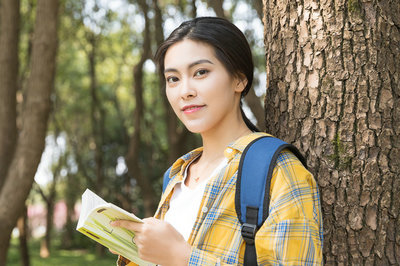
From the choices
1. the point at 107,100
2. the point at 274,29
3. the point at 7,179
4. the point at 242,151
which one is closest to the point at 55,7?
the point at 7,179

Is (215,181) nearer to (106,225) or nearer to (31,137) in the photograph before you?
(106,225)

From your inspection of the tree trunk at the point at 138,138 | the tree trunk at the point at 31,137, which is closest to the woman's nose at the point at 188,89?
the tree trunk at the point at 31,137

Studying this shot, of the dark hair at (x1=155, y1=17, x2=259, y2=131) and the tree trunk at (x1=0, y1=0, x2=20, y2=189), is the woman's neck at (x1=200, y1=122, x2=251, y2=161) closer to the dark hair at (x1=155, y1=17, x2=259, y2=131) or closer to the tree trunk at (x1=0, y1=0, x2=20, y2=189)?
the dark hair at (x1=155, y1=17, x2=259, y2=131)

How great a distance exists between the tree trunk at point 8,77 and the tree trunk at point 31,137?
2.25 ft

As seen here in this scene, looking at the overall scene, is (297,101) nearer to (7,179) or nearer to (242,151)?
(242,151)

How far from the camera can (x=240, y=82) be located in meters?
2.19

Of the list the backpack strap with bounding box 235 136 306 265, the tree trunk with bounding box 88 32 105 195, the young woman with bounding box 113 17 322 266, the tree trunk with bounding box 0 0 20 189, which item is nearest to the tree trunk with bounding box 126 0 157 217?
the tree trunk with bounding box 0 0 20 189

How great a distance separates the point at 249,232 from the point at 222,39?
33.8 inches

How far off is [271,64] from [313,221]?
39.1 inches

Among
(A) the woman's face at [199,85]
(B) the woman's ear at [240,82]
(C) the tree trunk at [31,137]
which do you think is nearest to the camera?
(A) the woman's face at [199,85]

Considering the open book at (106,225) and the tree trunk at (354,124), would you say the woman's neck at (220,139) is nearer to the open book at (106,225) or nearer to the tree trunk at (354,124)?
the tree trunk at (354,124)

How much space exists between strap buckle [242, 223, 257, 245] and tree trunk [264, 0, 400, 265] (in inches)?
23.1

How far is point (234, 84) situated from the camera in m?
2.16

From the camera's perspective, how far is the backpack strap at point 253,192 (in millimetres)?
1719
